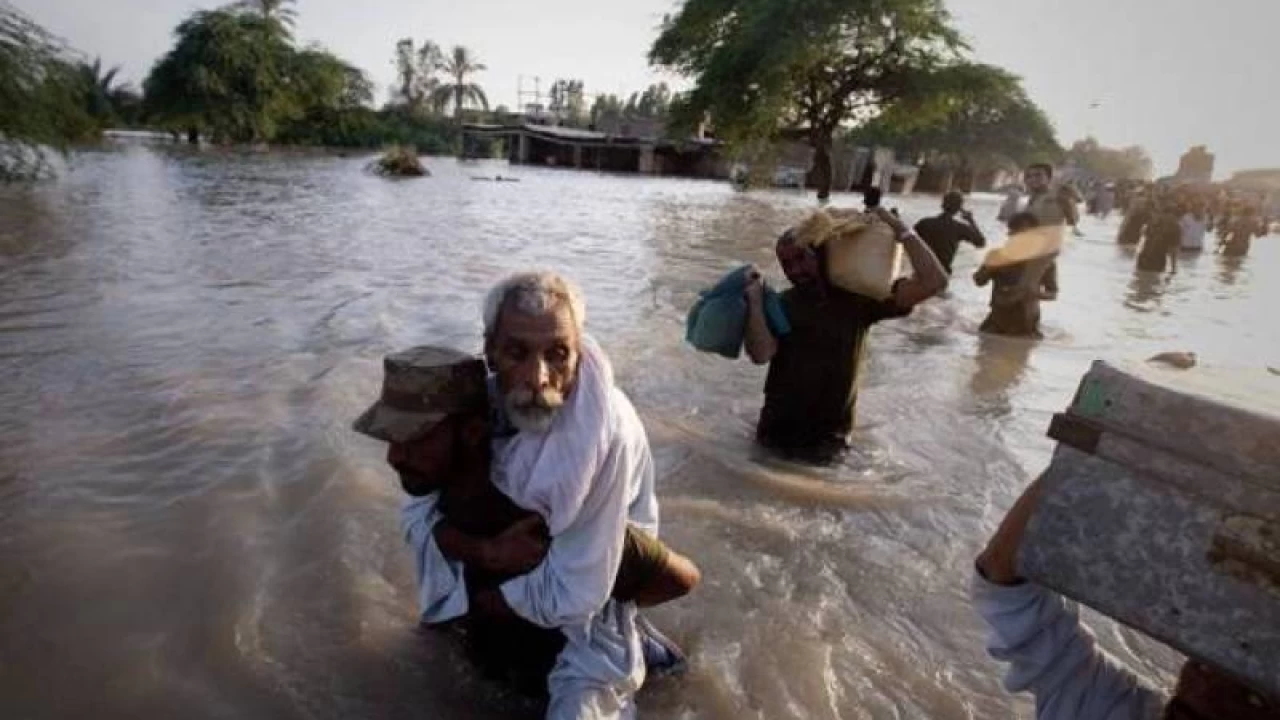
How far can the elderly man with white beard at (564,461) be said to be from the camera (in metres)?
1.76

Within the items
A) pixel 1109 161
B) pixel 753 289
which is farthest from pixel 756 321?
pixel 1109 161

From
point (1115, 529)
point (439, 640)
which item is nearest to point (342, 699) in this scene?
point (439, 640)

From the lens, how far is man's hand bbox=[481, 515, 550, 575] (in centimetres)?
187

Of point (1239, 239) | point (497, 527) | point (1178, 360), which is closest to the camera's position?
point (1178, 360)

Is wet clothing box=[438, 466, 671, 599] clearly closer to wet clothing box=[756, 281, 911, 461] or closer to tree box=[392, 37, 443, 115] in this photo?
wet clothing box=[756, 281, 911, 461]

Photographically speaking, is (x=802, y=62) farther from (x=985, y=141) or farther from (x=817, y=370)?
(x=985, y=141)

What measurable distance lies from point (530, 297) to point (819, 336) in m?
2.30

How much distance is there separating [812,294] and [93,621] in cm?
313

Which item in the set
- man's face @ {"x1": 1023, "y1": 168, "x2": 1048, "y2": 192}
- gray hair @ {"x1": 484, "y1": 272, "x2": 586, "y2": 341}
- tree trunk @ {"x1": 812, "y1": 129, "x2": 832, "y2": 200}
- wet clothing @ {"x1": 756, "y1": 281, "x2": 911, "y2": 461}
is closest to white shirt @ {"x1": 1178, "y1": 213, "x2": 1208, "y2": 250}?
tree trunk @ {"x1": 812, "y1": 129, "x2": 832, "y2": 200}

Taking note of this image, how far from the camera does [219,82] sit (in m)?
45.7

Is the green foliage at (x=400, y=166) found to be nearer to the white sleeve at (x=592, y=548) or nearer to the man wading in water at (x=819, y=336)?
the man wading in water at (x=819, y=336)

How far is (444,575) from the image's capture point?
2.20 metres

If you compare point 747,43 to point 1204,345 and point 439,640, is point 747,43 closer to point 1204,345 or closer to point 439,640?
point 1204,345

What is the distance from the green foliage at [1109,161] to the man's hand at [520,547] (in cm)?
10450
